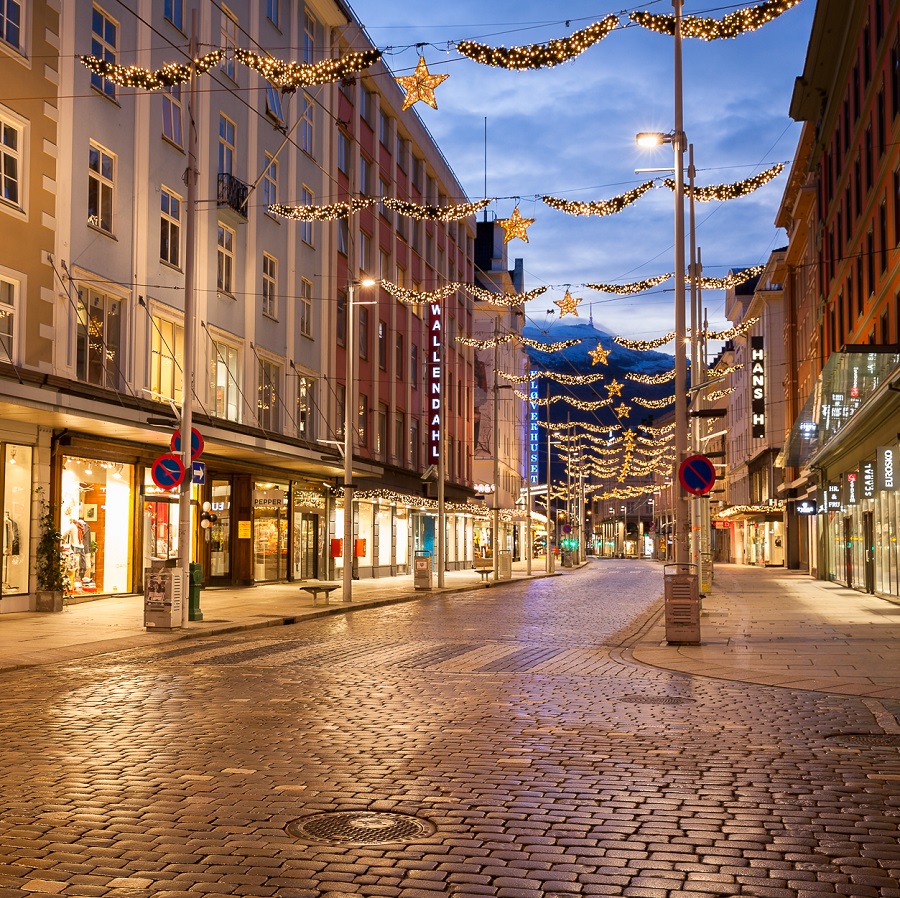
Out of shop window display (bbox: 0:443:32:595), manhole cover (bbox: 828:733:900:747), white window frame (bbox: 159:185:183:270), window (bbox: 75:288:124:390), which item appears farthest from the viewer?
white window frame (bbox: 159:185:183:270)

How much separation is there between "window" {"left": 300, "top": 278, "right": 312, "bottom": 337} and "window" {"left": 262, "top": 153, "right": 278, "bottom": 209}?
3.57m

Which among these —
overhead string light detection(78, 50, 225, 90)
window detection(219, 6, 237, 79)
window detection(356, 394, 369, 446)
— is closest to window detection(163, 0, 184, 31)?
window detection(219, 6, 237, 79)

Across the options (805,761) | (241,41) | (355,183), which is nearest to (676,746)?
(805,761)

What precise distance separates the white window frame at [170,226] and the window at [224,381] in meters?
3.01

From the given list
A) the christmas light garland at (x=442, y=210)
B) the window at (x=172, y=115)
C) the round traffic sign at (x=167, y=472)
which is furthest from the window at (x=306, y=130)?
the round traffic sign at (x=167, y=472)

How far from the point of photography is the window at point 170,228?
29156mm

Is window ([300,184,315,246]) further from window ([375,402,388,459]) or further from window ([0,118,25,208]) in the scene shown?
window ([0,118,25,208])

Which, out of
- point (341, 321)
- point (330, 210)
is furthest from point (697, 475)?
point (341, 321)

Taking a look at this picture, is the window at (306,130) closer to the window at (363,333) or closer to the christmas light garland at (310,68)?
the window at (363,333)

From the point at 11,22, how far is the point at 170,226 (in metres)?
7.36

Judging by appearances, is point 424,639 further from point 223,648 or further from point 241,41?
point 241,41

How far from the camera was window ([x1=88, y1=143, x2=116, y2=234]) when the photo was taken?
25812 millimetres

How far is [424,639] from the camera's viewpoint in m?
19.7

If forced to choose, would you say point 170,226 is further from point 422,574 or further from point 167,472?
point 422,574
